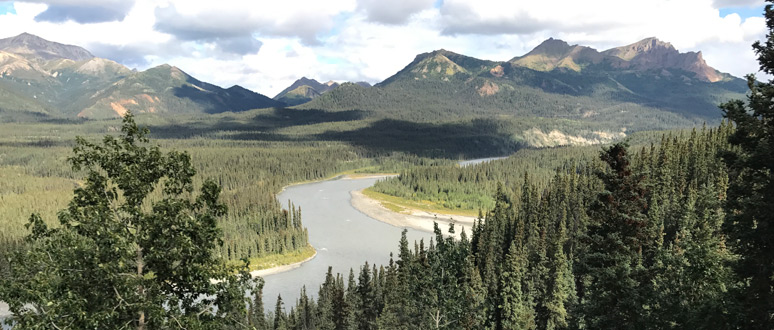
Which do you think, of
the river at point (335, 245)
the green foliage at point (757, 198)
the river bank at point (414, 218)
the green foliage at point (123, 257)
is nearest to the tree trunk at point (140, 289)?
the green foliage at point (123, 257)

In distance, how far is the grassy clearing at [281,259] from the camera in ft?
392

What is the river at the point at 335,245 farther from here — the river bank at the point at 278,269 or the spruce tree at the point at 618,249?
the spruce tree at the point at 618,249

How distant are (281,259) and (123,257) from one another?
4387 inches

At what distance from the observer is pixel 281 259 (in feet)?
405

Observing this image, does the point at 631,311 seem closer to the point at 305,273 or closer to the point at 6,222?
the point at 305,273

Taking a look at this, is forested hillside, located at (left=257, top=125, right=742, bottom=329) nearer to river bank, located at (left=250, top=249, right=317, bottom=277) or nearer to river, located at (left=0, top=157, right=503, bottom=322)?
river, located at (left=0, top=157, right=503, bottom=322)

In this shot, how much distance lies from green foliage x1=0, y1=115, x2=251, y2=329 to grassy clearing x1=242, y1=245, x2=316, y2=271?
10455 centimetres

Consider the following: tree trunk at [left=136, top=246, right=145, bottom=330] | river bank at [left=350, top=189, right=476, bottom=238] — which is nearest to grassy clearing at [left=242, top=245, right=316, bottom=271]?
river bank at [left=350, top=189, right=476, bottom=238]

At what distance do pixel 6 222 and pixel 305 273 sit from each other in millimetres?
94916

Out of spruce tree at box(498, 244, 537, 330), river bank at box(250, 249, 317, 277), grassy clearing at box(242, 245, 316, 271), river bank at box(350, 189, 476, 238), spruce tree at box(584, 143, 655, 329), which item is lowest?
river bank at box(250, 249, 317, 277)

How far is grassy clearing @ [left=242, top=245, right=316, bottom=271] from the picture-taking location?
120 meters

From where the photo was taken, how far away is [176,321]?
1673 cm

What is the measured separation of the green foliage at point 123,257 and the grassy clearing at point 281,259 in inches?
4116

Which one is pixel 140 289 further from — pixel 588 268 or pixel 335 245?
pixel 335 245
